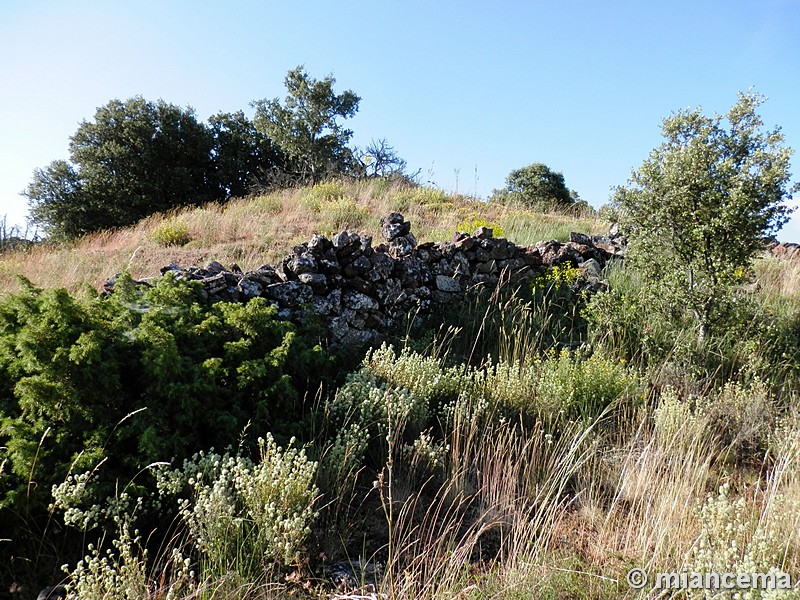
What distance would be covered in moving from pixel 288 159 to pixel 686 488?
870 inches

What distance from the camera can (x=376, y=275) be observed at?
586 cm

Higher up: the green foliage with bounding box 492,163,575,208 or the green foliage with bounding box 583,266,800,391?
the green foliage with bounding box 492,163,575,208

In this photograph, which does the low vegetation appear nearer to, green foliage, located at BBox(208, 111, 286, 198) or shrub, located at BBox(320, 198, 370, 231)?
shrub, located at BBox(320, 198, 370, 231)

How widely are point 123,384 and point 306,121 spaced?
20.1 meters

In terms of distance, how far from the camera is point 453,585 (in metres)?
2.42

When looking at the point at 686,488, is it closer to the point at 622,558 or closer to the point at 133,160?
the point at 622,558

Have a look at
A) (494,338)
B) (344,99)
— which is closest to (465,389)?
(494,338)

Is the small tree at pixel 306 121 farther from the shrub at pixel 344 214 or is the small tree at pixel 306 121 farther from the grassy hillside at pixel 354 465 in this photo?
the grassy hillside at pixel 354 465

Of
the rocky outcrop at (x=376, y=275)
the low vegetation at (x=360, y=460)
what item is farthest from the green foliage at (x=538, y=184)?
the low vegetation at (x=360, y=460)

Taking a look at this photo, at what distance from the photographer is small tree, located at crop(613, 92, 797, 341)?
5.40 meters

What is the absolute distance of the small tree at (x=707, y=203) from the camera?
5.40m

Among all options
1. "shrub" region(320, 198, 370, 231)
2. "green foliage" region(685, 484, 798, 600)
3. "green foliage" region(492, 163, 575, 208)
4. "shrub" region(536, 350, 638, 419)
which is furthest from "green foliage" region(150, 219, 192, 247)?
"green foliage" region(492, 163, 575, 208)

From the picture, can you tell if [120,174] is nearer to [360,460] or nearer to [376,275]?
[376,275]

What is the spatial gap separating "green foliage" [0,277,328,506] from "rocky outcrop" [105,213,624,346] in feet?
3.29
